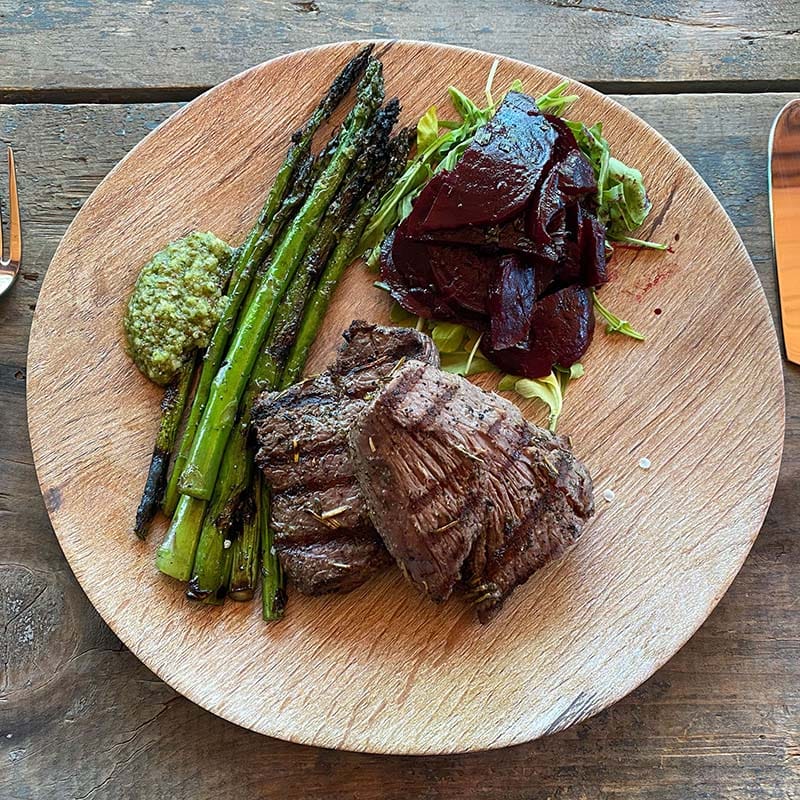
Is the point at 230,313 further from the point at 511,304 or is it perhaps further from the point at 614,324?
the point at 614,324

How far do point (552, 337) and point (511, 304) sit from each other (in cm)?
34

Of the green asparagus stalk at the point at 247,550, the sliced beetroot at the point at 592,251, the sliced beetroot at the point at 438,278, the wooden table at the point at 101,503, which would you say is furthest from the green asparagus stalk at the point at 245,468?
the sliced beetroot at the point at 592,251

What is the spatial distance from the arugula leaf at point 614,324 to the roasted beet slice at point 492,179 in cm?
78

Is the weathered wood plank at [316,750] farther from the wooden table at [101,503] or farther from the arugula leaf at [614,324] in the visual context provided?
the arugula leaf at [614,324]

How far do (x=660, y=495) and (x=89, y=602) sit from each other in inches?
132

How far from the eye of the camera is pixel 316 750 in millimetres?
4543

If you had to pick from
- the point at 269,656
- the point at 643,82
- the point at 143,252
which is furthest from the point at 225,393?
the point at 643,82

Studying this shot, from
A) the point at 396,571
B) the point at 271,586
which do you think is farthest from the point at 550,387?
the point at 271,586

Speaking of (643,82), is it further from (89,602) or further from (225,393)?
(89,602)

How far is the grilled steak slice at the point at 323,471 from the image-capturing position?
4031 millimetres

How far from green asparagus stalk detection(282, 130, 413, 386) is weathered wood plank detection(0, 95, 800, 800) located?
69.0 inches

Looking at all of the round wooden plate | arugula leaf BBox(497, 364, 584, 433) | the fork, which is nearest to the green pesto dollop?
the round wooden plate

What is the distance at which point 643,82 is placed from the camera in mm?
5250

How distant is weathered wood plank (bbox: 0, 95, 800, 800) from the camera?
4.50 metres
